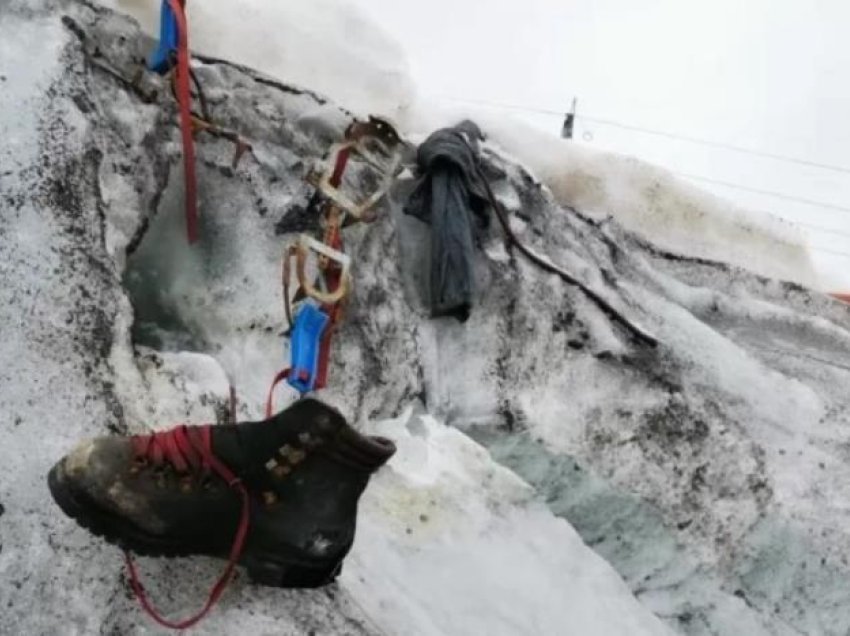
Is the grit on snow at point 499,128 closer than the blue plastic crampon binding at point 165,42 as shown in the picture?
No

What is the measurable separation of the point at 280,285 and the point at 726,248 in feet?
8.74

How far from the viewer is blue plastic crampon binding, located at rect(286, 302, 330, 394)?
3.34 metres

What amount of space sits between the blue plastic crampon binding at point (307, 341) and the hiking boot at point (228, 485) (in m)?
0.56

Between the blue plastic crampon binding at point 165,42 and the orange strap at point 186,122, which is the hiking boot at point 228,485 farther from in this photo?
the blue plastic crampon binding at point 165,42

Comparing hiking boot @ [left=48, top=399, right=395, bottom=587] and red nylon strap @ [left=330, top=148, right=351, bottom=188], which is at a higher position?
red nylon strap @ [left=330, top=148, right=351, bottom=188]

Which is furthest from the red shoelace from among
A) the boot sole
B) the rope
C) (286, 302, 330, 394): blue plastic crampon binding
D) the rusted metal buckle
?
the rope

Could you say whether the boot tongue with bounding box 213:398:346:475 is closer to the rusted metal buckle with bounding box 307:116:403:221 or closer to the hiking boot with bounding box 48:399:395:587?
the hiking boot with bounding box 48:399:395:587

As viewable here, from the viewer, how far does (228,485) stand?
2.78m

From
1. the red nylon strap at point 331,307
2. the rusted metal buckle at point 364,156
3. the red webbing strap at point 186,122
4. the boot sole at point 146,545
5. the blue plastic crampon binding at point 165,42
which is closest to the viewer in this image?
the boot sole at point 146,545

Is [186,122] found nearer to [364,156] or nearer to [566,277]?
[364,156]

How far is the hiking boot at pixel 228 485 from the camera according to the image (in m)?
2.72

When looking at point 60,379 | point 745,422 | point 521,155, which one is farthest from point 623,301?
point 60,379

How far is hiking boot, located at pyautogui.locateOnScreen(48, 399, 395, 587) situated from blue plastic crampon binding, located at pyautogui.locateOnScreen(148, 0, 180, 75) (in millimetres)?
1759


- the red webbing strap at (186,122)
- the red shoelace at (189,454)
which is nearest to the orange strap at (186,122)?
the red webbing strap at (186,122)
